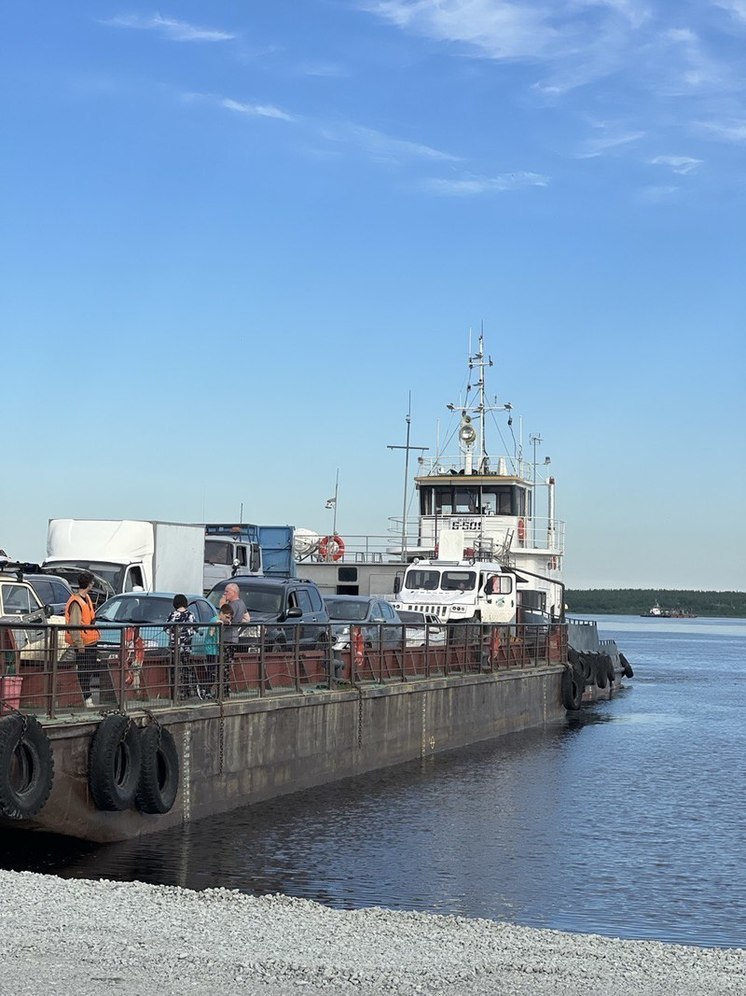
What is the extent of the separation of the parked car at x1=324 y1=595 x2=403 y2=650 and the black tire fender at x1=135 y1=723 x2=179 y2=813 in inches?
363

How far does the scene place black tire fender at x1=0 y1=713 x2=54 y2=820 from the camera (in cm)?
1458

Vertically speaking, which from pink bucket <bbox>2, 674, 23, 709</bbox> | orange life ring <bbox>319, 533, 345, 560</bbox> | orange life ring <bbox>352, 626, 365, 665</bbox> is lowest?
pink bucket <bbox>2, 674, 23, 709</bbox>

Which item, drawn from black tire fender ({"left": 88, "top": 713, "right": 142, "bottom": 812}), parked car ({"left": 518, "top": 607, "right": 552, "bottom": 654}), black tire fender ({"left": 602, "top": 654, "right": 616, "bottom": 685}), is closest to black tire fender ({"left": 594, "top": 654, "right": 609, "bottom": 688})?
black tire fender ({"left": 602, "top": 654, "right": 616, "bottom": 685})

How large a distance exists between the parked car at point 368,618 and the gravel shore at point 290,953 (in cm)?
1428

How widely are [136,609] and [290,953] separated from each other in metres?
13.2

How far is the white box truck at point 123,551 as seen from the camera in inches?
1277

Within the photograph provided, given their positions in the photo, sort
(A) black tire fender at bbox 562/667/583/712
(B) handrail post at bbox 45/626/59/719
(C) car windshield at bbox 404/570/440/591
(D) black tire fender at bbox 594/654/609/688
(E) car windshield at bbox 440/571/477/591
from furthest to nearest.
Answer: (D) black tire fender at bbox 594/654/609/688 < (A) black tire fender at bbox 562/667/583/712 < (C) car windshield at bbox 404/570/440/591 < (E) car windshield at bbox 440/571/477/591 < (B) handrail post at bbox 45/626/59/719

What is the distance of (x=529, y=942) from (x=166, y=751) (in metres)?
7.02

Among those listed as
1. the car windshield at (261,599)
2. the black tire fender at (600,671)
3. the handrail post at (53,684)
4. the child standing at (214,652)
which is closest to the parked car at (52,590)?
the car windshield at (261,599)

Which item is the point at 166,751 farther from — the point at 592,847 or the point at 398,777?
the point at 398,777

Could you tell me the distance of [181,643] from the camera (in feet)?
63.7

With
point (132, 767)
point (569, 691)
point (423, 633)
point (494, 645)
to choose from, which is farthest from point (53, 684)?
point (569, 691)

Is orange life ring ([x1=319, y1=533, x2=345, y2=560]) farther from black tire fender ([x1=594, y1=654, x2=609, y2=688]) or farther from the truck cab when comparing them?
black tire fender ([x1=594, y1=654, x2=609, y2=688])

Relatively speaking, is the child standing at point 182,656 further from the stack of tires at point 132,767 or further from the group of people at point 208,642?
the stack of tires at point 132,767
